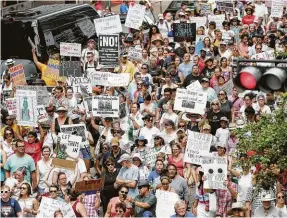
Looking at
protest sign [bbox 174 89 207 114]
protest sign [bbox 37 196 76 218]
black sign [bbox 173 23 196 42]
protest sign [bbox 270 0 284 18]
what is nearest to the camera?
protest sign [bbox 37 196 76 218]

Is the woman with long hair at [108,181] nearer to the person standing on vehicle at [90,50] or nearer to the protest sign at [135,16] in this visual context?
the person standing on vehicle at [90,50]

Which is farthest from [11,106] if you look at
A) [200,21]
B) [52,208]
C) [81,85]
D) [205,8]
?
[205,8]

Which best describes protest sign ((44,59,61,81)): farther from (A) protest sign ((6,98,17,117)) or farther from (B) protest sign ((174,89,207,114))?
(B) protest sign ((174,89,207,114))

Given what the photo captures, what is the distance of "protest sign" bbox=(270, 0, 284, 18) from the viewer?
26453 mm

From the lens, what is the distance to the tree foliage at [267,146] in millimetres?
15734

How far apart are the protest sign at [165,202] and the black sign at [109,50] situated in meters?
7.24

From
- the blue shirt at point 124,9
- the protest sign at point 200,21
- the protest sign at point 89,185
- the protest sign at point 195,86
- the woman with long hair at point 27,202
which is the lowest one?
the woman with long hair at point 27,202

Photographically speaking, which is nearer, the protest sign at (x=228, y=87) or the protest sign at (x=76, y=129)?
the protest sign at (x=76, y=129)

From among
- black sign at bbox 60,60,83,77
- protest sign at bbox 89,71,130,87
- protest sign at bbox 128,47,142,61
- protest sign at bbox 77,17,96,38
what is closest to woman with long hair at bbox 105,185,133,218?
protest sign at bbox 89,71,130,87

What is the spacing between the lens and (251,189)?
1731 cm

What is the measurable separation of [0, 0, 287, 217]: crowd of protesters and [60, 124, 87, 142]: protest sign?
23 centimetres

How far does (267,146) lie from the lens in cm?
1584

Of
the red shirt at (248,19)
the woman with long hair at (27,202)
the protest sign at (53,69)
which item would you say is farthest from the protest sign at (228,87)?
the red shirt at (248,19)

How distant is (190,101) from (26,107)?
286cm
